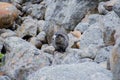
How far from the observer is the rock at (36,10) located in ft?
77.6

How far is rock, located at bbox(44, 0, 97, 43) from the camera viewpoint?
1845cm

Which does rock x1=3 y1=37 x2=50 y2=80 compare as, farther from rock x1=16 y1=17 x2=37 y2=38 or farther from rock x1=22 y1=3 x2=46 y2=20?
rock x1=22 y1=3 x2=46 y2=20

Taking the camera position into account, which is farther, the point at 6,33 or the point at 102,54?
the point at 6,33

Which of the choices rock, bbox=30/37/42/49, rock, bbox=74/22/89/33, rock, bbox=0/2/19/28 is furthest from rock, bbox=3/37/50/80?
rock, bbox=0/2/19/28

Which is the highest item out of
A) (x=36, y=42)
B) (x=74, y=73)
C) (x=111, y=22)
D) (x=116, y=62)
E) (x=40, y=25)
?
(x=116, y=62)

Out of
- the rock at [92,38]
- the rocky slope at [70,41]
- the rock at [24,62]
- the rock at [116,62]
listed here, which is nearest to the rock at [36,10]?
the rocky slope at [70,41]

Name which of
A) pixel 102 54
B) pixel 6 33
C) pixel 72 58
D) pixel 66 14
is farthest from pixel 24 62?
pixel 6 33

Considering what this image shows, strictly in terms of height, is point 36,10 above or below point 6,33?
above

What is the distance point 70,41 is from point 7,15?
7.47 m

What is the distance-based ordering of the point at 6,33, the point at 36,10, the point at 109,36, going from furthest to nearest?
the point at 36,10 → the point at 6,33 → the point at 109,36

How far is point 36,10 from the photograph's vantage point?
2408 centimetres

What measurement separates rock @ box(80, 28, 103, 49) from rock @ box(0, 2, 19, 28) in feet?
27.3

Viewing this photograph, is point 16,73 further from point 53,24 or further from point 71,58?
point 53,24

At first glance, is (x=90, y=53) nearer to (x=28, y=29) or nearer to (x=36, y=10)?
(x=28, y=29)
